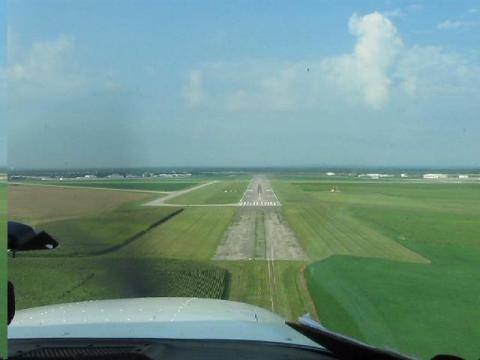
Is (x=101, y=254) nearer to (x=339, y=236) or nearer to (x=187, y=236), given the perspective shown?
(x=187, y=236)

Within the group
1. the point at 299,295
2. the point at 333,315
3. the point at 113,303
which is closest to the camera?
the point at 113,303

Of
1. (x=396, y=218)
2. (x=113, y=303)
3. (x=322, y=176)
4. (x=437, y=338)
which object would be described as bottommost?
(x=437, y=338)

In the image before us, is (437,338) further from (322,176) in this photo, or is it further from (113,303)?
(113,303)

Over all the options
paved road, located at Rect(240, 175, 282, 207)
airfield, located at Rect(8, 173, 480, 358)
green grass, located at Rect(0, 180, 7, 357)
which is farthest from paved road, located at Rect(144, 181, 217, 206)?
green grass, located at Rect(0, 180, 7, 357)

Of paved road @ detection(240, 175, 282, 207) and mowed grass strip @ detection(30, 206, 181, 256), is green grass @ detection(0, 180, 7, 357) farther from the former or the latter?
paved road @ detection(240, 175, 282, 207)

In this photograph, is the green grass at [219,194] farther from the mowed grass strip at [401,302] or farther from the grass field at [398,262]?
the mowed grass strip at [401,302]

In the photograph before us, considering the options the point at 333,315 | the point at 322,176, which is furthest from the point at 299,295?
the point at 322,176
